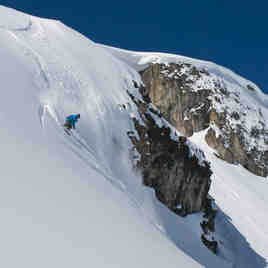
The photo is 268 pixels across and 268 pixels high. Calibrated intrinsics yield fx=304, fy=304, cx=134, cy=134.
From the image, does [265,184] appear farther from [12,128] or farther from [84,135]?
[12,128]

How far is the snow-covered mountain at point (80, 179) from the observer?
132 inches

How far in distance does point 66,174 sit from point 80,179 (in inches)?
11.9

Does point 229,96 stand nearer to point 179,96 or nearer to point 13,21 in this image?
point 179,96

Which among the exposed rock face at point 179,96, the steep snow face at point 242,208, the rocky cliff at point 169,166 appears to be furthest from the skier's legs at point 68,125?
the exposed rock face at point 179,96

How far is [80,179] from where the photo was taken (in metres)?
5.27

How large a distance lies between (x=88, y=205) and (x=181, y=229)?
9.90 meters

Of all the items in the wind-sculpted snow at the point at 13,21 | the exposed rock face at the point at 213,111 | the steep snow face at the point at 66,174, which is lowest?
the steep snow face at the point at 66,174

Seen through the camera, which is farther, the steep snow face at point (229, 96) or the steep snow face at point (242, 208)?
the steep snow face at point (229, 96)

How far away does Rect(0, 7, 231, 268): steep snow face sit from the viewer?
10.7ft

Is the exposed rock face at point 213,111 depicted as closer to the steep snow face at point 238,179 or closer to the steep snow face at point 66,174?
the steep snow face at point 238,179

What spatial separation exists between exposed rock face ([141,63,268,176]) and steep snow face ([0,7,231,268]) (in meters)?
22.5

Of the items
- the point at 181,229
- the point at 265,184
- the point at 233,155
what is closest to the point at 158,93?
the point at 233,155

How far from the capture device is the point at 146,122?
14195mm

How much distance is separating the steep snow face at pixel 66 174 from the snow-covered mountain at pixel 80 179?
0.7 inches
